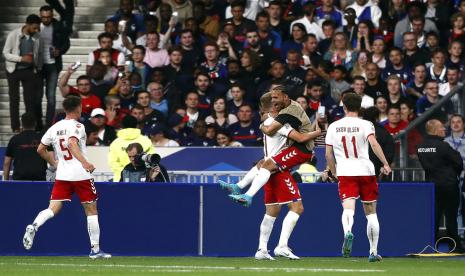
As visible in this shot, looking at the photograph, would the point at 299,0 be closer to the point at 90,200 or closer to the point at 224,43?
the point at 224,43

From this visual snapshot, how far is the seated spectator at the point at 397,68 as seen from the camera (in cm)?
2391

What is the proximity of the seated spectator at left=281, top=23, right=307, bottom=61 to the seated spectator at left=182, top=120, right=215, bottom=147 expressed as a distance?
8.42 ft

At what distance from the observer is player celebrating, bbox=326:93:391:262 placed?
53.9 feet

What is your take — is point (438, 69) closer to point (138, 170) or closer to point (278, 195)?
point (138, 170)

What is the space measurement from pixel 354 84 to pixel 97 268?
9.00 metres

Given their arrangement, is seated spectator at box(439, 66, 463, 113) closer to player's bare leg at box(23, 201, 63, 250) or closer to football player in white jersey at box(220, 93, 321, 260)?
football player in white jersey at box(220, 93, 321, 260)

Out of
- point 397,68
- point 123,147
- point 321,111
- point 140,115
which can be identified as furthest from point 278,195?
point 397,68

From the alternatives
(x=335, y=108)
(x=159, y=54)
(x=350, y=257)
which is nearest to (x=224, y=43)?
(x=159, y=54)

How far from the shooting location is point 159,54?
25531mm

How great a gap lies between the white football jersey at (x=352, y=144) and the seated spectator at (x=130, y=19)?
10570 millimetres

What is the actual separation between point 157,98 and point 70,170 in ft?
24.2

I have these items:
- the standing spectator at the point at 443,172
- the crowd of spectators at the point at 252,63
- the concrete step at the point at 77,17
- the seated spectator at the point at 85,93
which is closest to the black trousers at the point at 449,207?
the standing spectator at the point at 443,172

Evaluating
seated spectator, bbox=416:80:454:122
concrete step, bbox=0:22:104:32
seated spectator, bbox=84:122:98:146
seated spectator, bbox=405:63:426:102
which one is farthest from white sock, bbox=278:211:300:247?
concrete step, bbox=0:22:104:32

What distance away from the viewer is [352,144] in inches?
647
